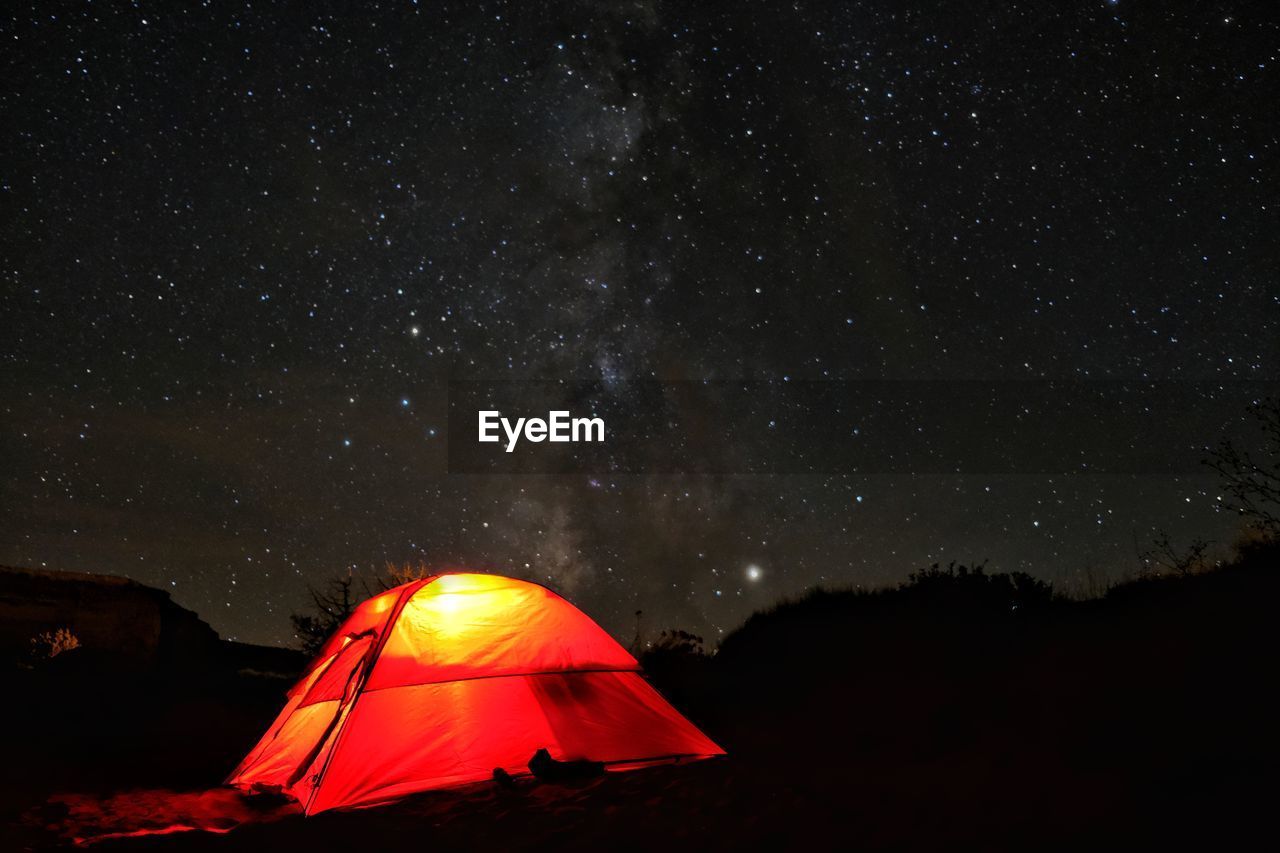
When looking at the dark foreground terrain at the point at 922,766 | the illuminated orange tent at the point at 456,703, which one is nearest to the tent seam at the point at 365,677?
the illuminated orange tent at the point at 456,703

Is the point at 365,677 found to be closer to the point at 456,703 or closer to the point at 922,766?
the point at 456,703

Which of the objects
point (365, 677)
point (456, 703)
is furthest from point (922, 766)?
point (365, 677)

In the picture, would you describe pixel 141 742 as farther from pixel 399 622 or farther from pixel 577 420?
pixel 577 420

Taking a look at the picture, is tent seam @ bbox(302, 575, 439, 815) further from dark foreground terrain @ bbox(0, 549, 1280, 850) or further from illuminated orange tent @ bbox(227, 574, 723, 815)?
dark foreground terrain @ bbox(0, 549, 1280, 850)

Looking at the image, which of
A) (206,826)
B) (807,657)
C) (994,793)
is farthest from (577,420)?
(994,793)

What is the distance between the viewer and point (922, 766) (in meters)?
5.62

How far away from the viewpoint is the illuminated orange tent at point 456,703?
6.67m

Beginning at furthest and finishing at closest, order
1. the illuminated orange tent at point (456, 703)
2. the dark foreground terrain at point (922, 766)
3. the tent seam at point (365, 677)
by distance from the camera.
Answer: the illuminated orange tent at point (456, 703) → the tent seam at point (365, 677) → the dark foreground terrain at point (922, 766)

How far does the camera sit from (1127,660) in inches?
253

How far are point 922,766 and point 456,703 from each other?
161 inches

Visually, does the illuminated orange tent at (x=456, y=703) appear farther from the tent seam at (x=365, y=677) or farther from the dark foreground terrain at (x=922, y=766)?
the dark foreground terrain at (x=922, y=766)

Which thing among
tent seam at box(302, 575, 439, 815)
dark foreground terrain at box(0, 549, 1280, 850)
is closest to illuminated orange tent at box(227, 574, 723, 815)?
tent seam at box(302, 575, 439, 815)

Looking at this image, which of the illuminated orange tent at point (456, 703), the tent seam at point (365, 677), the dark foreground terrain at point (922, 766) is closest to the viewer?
the dark foreground terrain at point (922, 766)

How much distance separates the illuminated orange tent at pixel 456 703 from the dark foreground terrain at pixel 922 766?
313 mm
